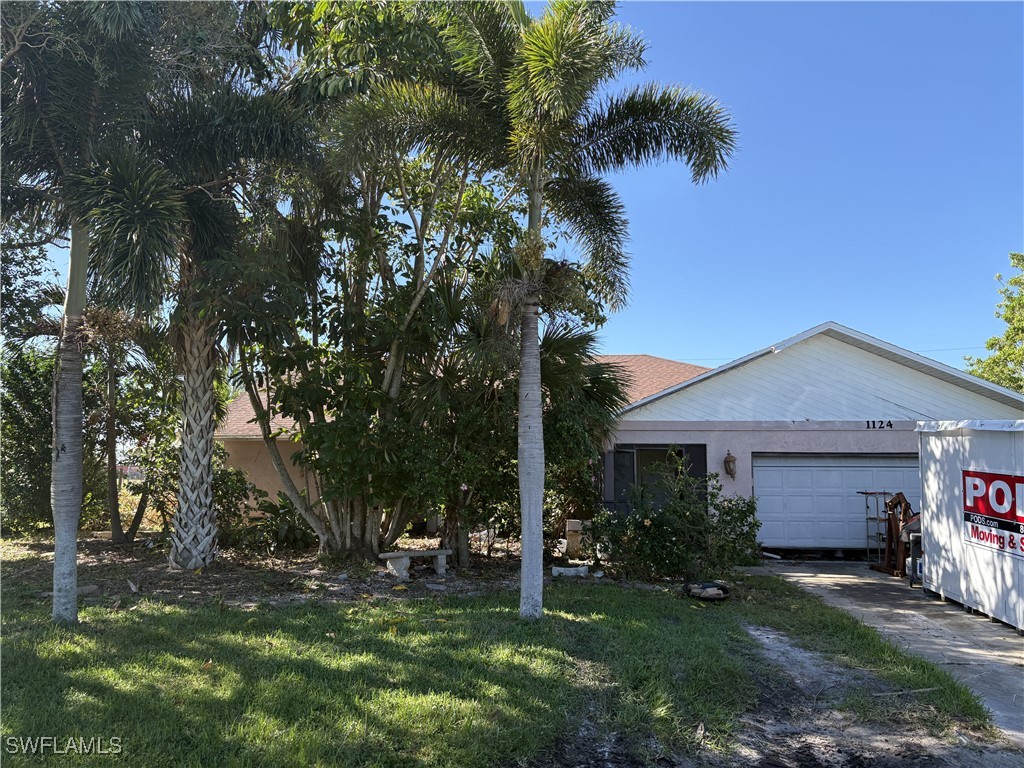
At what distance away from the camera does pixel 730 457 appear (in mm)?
13500

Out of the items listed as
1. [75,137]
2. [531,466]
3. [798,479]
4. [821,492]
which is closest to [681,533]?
[531,466]

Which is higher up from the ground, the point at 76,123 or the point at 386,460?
the point at 76,123

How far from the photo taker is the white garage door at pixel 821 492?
13.6 metres

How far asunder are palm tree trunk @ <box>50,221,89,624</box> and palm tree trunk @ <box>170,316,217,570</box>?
301 cm

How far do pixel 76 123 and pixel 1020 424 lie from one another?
444 inches

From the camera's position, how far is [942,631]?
26.3 feet

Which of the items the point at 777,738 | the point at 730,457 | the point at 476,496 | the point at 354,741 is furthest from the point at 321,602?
the point at 730,457

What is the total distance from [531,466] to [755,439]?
24.3 ft

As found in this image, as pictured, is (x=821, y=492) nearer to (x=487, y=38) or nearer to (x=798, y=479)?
(x=798, y=479)

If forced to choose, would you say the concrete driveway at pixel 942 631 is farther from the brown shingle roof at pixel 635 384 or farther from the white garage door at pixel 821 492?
the brown shingle roof at pixel 635 384

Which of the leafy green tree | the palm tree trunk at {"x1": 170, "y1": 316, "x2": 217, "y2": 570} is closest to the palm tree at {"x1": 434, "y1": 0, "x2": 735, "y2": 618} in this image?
the palm tree trunk at {"x1": 170, "y1": 316, "x2": 217, "y2": 570}

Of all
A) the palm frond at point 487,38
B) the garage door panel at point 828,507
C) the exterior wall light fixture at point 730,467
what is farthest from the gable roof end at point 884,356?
the palm frond at point 487,38

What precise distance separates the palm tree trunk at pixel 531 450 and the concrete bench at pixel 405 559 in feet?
9.81

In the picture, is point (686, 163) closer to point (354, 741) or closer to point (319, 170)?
point (319, 170)
